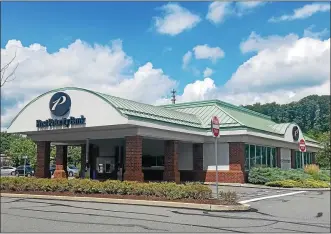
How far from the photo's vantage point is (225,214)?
11609mm

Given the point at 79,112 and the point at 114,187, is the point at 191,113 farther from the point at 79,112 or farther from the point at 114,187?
the point at 114,187

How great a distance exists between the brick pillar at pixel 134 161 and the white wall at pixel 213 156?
6872 mm

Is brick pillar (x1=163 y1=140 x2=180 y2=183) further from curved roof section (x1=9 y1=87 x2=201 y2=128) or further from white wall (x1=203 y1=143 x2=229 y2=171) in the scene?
white wall (x1=203 y1=143 x2=229 y2=171)

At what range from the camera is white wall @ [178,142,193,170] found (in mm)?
26984

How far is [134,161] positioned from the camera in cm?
2038

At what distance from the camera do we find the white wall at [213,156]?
83.3ft

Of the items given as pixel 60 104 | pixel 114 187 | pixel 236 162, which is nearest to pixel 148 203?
pixel 114 187

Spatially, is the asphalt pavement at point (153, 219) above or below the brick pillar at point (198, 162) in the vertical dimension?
below

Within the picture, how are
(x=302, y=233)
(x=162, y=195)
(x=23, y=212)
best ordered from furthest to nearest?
(x=162, y=195)
(x=23, y=212)
(x=302, y=233)

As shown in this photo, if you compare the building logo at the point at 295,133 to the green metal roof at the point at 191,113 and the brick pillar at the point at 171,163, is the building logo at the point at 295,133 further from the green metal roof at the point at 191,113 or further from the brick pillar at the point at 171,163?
the brick pillar at the point at 171,163

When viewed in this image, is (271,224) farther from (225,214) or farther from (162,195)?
(162,195)

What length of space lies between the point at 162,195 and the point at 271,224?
17.9 ft

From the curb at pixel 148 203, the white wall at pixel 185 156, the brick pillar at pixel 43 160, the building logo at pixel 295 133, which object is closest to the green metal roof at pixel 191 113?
the building logo at pixel 295 133

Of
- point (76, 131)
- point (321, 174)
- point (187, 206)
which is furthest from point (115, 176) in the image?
point (187, 206)
